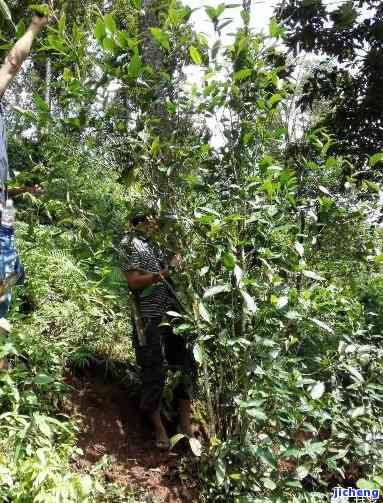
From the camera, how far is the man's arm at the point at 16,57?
1.82 meters

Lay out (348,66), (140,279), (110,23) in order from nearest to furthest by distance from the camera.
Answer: (110,23) → (140,279) → (348,66)

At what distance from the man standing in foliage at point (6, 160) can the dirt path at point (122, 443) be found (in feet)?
1.93

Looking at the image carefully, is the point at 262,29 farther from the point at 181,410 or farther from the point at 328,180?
the point at 181,410

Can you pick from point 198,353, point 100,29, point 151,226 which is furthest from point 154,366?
point 100,29

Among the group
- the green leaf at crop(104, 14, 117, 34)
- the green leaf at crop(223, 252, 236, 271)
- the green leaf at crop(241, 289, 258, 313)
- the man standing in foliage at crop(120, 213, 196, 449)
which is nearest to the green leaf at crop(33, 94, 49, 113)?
the green leaf at crop(104, 14, 117, 34)

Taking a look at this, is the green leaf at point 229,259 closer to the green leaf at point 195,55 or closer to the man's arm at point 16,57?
the green leaf at point 195,55

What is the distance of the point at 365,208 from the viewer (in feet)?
8.18

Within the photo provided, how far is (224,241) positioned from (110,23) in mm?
1016

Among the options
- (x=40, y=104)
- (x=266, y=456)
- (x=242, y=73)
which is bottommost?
(x=266, y=456)

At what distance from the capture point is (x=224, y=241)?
215 cm

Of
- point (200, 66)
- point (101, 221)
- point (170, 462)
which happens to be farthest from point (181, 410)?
point (200, 66)

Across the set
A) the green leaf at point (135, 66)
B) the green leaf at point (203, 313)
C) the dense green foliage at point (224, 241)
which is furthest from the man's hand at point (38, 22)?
the green leaf at point (203, 313)

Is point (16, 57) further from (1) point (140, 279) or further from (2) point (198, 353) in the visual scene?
(2) point (198, 353)

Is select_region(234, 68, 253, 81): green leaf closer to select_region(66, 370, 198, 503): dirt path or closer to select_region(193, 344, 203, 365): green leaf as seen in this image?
select_region(193, 344, 203, 365): green leaf
